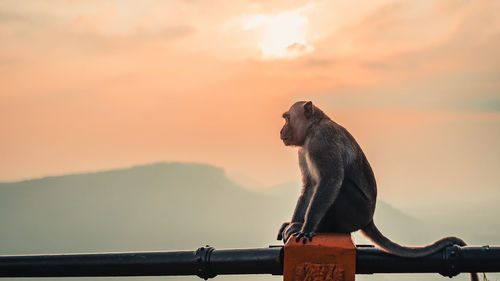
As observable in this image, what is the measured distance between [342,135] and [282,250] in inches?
66.4

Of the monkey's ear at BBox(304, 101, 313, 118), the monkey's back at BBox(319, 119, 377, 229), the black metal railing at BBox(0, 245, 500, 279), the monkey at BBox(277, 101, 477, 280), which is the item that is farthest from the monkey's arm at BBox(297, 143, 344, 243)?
the black metal railing at BBox(0, 245, 500, 279)

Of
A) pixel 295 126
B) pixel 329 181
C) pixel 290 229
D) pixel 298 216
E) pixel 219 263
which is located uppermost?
pixel 295 126

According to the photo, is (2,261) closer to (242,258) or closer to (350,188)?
(242,258)

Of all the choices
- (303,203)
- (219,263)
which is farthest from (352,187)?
(219,263)

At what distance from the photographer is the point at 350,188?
7.14 m

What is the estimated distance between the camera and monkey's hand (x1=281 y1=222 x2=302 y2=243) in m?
6.87

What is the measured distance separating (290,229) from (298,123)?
126 cm

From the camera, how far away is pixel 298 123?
7.65 m

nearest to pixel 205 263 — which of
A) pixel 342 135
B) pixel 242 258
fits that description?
pixel 242 258

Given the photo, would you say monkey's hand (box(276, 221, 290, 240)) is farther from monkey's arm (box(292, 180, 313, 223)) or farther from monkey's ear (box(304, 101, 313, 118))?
monkey's ear (box(304, 101, 313, 118))

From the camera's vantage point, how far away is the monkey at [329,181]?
6883 millimetres

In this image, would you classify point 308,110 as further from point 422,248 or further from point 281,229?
point 422,248

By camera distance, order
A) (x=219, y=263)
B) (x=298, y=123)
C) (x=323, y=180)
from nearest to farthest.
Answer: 1. (x=219, y=263)
2. (x=323, y=180)
3. (x=298, y=123)

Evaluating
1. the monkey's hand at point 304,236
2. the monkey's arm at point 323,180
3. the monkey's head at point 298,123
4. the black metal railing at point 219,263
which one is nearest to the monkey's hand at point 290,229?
the monkey's arm at point 323,180
